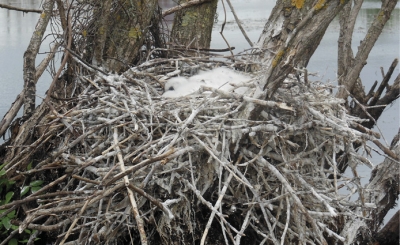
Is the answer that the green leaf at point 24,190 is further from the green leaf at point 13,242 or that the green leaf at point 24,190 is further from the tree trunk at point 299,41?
the tree trunk at point 299,41

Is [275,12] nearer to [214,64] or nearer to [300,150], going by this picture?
[214,64]

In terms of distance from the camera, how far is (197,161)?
156 centimetres

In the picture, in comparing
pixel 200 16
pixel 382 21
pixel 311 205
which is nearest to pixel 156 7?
pixel 200 16

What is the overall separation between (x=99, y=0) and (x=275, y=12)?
0.74 m

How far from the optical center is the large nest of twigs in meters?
1.48

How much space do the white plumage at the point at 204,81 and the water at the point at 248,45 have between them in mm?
487

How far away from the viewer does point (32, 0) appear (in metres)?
4.25

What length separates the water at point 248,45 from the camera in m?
3.29

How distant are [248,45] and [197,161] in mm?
2885

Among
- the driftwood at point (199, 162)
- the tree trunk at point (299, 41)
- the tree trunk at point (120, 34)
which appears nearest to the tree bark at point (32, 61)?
the tree trunk at point (120, 34)

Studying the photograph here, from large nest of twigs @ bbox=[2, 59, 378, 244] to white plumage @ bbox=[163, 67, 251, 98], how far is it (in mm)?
106

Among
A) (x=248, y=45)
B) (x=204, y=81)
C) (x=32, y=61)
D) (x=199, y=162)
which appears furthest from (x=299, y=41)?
(x=248, y=45)

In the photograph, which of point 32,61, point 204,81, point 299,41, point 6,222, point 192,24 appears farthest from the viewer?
point 192,24

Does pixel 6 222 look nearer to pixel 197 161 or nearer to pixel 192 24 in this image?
pixel 197 161
